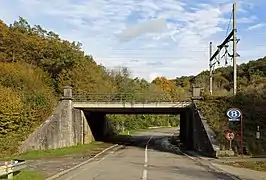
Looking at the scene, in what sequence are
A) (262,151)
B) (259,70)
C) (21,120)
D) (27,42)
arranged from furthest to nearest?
(259,70), (27,42), (21,120), (262,151)

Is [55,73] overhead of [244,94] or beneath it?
overhead

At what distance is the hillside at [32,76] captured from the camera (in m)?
36.9

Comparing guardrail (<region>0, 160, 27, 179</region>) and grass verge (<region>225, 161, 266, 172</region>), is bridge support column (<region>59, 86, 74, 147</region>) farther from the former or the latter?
guardrail (<region>0, 160, 27, 179</region>)

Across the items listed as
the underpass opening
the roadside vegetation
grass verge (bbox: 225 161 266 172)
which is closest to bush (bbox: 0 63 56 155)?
the roadside vegetation

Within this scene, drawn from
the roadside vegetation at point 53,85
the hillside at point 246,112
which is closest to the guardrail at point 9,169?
the hillside at point 246,112

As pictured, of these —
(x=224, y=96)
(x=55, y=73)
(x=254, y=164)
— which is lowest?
(x=254, y=164)

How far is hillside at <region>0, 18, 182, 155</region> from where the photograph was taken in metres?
36.9

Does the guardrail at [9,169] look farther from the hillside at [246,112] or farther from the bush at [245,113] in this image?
the bush at [245,113]

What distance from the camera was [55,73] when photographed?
57.7 meters

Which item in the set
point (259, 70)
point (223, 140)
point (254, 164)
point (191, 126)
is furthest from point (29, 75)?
point (259, 70)

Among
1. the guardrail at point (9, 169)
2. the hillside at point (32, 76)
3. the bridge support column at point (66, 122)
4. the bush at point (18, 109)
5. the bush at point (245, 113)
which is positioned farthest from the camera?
the bridge support column at point (66, 122)

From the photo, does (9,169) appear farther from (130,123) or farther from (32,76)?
(130,123)

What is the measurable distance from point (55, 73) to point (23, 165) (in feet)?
139

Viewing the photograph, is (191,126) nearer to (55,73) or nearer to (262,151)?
(262,151)
